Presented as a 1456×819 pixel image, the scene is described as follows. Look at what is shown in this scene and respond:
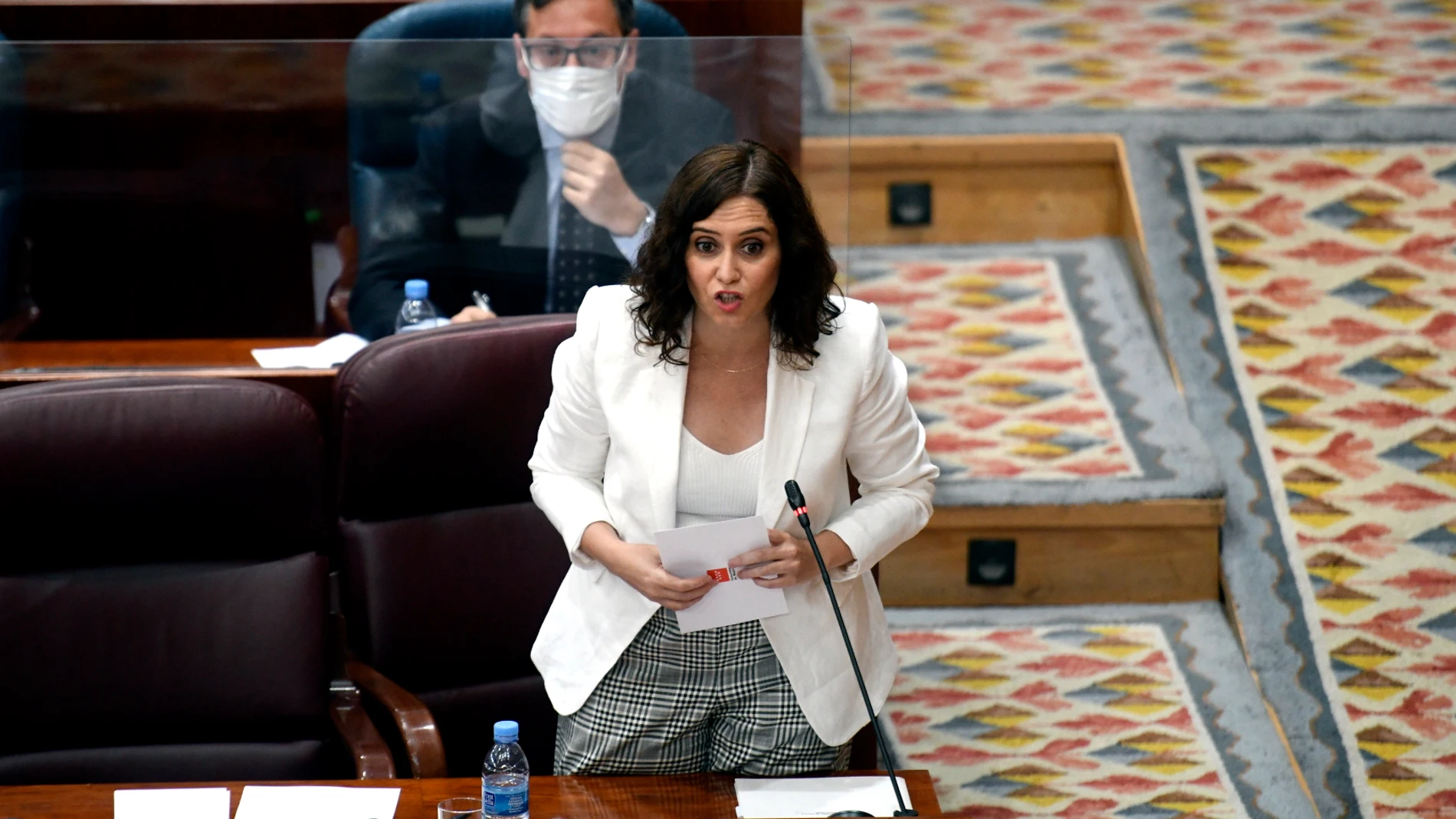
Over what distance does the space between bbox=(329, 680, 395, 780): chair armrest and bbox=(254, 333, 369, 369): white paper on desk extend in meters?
0.72

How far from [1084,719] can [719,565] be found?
132 cm

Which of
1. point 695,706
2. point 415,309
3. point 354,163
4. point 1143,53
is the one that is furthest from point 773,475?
point 1143,53

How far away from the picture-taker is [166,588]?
1984mm

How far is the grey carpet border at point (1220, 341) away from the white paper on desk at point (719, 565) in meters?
0.98

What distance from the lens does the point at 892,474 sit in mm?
1748

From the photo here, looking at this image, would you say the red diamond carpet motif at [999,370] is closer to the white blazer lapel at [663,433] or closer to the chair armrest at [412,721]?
the chair armrest at [412,721]

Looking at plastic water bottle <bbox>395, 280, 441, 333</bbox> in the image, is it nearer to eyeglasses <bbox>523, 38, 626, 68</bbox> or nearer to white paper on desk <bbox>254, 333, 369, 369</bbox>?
white paper on desk <bbox>254, 333, 369, 369</bbox>

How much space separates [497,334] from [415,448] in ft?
0.60

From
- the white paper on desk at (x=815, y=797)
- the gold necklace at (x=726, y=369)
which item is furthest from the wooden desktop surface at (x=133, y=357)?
the white paper on desk at (x=815, y=797)

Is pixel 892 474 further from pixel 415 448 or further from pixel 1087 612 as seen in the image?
pixel 1087 612

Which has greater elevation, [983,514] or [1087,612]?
[983,514]

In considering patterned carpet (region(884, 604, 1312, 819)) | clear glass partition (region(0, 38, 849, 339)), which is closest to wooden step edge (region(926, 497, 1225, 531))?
patterned carpet (region(884, 604, 1312, 819))

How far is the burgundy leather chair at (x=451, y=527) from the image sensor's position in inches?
82.2

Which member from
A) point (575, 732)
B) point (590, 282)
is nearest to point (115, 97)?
point (590, 282)
